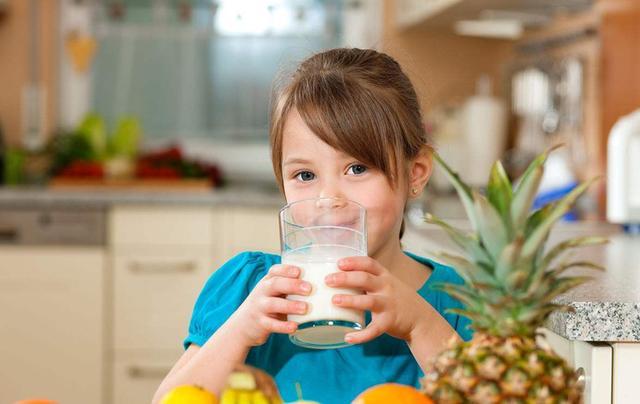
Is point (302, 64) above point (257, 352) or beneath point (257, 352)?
above

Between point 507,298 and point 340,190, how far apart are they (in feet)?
1.49

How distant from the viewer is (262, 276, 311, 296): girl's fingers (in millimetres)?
1047

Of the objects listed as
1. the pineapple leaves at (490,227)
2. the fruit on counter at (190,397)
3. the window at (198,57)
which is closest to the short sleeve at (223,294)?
the fruit on counter at (190,397)

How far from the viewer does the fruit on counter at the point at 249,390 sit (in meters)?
0.81

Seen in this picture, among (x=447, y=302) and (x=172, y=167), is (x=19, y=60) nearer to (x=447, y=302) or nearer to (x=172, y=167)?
(x=172, y=167)

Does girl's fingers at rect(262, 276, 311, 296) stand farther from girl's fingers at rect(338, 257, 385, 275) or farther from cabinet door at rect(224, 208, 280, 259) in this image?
cabinet door at rect(224, 208, 280, 259)

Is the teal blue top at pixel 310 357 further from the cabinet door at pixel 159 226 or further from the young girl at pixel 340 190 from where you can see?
the cabinet door at pixel 159 226

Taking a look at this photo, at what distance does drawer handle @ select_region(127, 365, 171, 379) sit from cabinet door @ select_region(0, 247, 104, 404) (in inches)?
4.5

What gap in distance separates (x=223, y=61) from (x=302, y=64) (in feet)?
10.6

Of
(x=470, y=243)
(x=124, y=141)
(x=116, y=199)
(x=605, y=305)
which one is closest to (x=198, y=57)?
(x=124, y=141)

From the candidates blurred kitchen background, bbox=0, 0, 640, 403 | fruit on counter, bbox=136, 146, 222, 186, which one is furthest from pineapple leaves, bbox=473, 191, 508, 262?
fruit on counter, bbox=136, 146, 222, 186

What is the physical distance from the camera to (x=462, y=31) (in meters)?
4.29

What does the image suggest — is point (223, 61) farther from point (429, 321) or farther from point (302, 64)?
point (429, 321)

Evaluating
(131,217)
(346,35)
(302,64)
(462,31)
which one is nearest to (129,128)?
(131,217)
